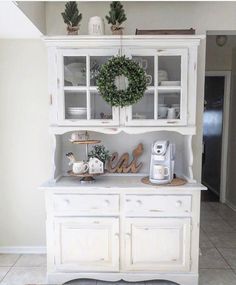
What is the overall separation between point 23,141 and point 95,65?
1.03 metres

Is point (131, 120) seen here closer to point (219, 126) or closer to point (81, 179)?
point (81, 179)

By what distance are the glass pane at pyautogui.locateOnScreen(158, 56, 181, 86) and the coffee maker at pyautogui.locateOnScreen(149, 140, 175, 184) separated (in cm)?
49

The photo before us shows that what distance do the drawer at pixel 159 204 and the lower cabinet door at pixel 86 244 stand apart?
18 cm

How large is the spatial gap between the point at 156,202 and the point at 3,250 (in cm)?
165

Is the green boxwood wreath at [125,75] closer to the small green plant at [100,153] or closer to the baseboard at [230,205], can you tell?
the small green plant at [100,153]

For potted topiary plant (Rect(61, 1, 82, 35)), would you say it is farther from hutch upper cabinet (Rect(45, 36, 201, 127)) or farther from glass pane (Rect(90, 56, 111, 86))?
glass pane (Rect(90, 56, 111, 86))

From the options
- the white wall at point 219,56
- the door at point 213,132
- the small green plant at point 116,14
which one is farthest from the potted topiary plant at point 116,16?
the door at point 213,132

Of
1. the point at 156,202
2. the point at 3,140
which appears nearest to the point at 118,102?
the point at 156,202

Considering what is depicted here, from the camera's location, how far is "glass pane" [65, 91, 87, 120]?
2188 mm

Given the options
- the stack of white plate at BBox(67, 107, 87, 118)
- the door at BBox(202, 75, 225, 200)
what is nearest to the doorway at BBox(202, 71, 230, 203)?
the door at BBox(202, 75, 225, 200)

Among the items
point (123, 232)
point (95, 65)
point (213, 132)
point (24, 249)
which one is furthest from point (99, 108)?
point (213, 132)

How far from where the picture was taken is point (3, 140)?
103 inches

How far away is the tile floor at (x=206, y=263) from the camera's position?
224 cm

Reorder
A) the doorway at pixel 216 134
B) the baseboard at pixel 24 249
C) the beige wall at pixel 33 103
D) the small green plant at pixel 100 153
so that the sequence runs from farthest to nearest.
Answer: the doorway at pixel 216 134
the baseboard at pixel 24 249
the beige wall at pixel 33 103
the small green plant at pixel 100 153
